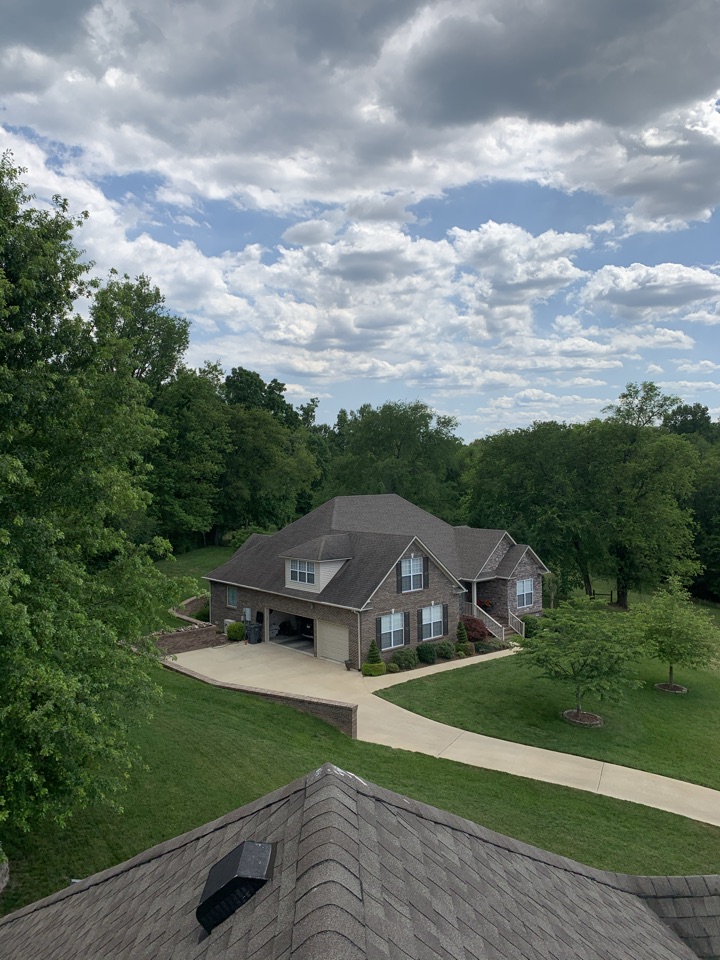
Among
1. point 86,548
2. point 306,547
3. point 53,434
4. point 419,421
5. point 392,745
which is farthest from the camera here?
point 419,421

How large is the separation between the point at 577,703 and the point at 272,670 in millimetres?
11553

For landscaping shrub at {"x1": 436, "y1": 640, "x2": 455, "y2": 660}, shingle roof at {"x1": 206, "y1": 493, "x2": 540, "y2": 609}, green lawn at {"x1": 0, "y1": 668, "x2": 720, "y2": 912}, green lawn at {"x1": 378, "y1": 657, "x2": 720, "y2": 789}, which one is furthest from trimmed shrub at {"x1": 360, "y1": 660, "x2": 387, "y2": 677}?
green lawn at {"x1": 0, "y1": 668, "x2": 720, "y2": 912}

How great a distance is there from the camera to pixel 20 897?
942 centimetres

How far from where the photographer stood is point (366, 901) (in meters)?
3.14

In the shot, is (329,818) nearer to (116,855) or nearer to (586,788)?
(116,855)

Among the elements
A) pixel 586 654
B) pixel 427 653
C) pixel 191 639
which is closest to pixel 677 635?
pixel 586 654

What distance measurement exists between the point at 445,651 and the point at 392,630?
8.60 feet

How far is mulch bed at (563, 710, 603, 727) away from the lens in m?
20.3

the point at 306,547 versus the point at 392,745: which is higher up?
the point at 306,547

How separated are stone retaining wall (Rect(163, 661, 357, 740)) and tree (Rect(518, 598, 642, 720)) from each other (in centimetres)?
658

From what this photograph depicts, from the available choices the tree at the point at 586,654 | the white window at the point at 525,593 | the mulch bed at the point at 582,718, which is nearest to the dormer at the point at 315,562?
the tree at the point at 586,654

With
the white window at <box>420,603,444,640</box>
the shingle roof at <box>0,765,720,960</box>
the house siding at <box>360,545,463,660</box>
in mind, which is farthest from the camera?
the white window at <box>420,603,444,640</box>

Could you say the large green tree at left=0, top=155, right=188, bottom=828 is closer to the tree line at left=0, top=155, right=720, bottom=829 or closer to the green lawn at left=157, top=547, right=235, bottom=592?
the tree line at left=0, top=155, right=720, bottom=829

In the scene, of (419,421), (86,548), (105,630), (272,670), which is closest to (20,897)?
(105,630)
